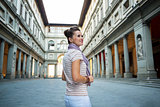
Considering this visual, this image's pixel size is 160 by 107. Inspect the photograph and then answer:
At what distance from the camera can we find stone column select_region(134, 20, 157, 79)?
34.7 ft

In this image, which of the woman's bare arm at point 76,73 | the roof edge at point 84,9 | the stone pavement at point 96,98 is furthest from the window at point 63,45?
the woman's bare arm at point 76,73

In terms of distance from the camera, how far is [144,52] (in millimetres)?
11148

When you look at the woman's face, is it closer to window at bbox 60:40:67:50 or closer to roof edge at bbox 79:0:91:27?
roof edge at bbox 79:0:91:27

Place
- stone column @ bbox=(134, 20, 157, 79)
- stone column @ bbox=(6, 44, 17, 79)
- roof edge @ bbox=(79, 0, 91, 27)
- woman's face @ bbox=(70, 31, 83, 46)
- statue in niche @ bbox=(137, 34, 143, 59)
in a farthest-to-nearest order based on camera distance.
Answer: roof edge @ bbox=(79, 0, 91, 27), stone column @ bbox=(6, 44, 17, 79), statue in niche @ bbox=(137, 34, 143, 59), stone column @ bbox=(134, 20, 157, 79), woman's face @ bbox=(70, 31, 83, 46)

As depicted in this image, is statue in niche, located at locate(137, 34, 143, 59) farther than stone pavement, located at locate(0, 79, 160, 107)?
Yes

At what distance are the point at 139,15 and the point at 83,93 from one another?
12.3m

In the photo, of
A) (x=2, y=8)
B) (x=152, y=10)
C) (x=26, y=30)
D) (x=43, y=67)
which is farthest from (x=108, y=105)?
(x=43, y=67)

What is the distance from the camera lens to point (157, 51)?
17.1 metres

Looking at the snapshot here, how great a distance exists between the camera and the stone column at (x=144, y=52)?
1059cm

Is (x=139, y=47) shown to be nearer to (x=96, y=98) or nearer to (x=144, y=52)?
(x=144, y=52)

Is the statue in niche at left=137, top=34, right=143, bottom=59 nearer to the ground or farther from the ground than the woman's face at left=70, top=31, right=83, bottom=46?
farther from the ground

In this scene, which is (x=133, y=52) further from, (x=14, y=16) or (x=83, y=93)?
(x=83, y=93)

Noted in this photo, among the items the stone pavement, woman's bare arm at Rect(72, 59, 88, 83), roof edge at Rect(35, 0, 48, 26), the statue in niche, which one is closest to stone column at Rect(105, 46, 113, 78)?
the statue in niche

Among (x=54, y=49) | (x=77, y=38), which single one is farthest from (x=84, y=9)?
(x=77, y=38)
